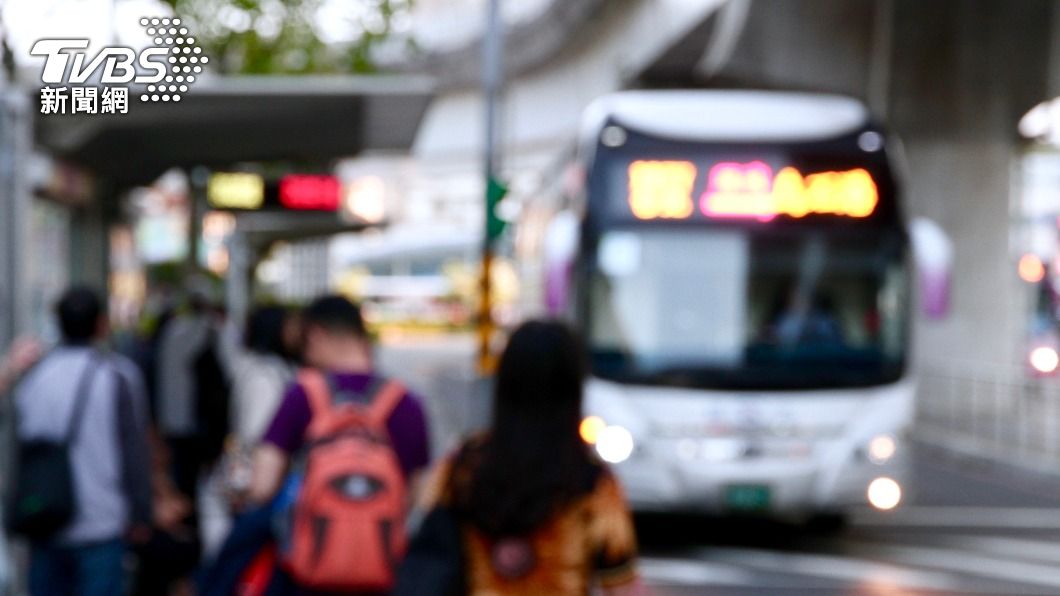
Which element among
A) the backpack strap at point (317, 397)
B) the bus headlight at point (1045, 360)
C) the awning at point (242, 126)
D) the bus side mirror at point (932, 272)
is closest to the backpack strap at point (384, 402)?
the backpack strap at point (317, 397)

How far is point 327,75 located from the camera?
28.5 metres

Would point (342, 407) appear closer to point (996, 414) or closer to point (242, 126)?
point (242, 126)

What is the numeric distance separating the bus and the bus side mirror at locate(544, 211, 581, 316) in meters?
0.01

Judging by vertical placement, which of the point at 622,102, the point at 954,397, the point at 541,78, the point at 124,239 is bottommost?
the point at 954,397

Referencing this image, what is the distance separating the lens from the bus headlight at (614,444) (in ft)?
39.7

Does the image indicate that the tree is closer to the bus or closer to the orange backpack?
the bus

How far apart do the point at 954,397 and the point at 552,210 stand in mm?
7764

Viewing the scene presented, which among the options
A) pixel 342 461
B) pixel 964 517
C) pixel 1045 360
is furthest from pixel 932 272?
pixel 1045 360

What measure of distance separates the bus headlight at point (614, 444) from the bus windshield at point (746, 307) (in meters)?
0.35

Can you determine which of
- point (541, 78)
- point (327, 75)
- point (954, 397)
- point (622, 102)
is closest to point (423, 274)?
point (541, 78)

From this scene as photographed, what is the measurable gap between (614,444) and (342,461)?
294 inches

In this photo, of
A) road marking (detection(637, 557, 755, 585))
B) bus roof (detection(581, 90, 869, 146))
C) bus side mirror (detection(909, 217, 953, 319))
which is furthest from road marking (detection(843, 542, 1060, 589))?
bus roof (detection(581, 90, 869, 146))

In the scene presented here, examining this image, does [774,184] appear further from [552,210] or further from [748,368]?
[552,210]

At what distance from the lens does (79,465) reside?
6070 mm
